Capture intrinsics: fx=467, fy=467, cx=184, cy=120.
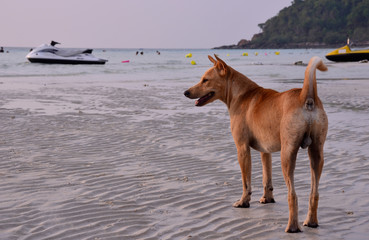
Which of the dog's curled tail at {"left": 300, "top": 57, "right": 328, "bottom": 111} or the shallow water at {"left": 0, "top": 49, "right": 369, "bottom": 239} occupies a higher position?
the dog's curled tail at {"left": 300, "top": 57, "right": 328, "bottom": 111}

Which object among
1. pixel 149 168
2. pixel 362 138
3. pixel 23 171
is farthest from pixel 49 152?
pixel 362 138

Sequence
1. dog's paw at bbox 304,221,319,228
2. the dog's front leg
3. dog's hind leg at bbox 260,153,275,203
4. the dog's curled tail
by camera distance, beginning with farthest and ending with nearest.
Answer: dog's hind leg at bbox 260,153,275,203, the dog's front leg, dog's paw at bbox 304,221,319,228, the dog's curled tail

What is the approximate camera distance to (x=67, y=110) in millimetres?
14172

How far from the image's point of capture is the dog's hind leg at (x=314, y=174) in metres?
4.78

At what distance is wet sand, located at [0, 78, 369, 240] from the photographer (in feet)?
16.6

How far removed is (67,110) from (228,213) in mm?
9651

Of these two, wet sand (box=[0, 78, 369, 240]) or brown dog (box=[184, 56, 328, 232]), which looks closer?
brown dog (box=[184, 56, 328, 232])

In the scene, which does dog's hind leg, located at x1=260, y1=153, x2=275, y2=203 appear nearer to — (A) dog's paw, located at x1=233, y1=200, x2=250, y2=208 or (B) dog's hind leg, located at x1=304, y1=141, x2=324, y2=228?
(A) dog's paw, located at x1=233, y1=200, x2=250, y2=208

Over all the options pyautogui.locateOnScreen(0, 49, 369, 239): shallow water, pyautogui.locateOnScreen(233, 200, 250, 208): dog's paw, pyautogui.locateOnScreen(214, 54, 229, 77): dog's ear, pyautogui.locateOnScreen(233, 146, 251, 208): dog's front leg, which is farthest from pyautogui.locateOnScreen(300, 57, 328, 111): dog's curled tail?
pyautogui.locateOnScreen(233, 200, 250, 208): dog's paw

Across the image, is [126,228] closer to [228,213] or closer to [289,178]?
[228,213]

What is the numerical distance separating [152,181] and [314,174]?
2.71m

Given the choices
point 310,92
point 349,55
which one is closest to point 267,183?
point 310,92

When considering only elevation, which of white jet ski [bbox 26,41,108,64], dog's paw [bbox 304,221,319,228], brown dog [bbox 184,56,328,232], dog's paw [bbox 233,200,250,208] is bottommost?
dog's paw [bbox 304,221,319,228]

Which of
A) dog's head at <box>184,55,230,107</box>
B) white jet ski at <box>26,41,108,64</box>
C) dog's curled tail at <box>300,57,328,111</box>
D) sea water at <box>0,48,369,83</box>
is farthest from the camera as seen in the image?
white jet ski at <box>26,41,108,64</box>
